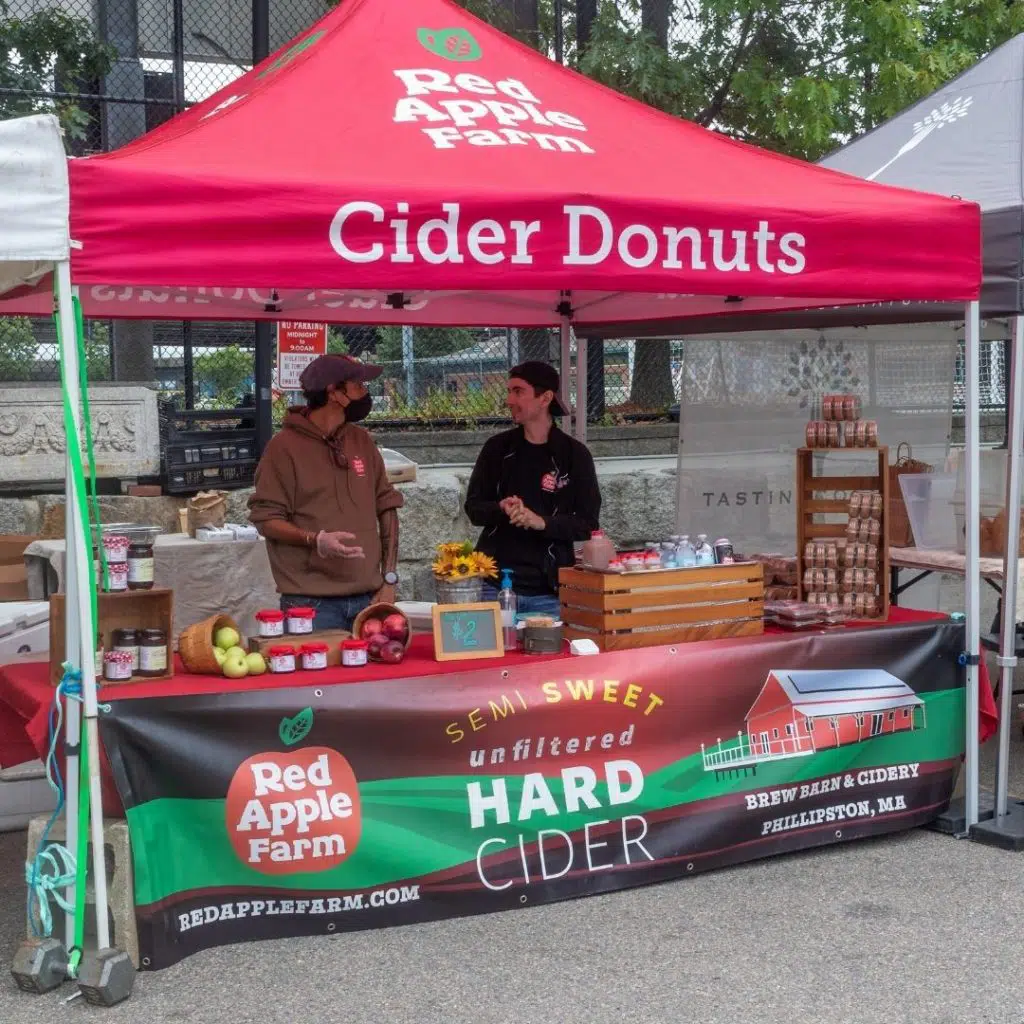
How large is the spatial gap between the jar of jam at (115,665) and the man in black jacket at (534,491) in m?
1.90

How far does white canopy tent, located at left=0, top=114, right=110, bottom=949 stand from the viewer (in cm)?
375

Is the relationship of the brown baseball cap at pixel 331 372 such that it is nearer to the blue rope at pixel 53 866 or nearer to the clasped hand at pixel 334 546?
the clasped hand at pixel 334 546

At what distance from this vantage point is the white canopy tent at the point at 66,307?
12.3 feet

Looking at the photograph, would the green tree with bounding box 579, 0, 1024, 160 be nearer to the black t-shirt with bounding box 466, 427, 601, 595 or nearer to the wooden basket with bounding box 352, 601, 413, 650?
the black t-shirt with bounding box 466, 427, 601, 595

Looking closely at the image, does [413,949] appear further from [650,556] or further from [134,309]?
[134,309]

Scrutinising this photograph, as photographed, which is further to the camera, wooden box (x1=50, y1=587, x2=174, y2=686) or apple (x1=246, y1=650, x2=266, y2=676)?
apple (x1=246, y1=650, x2=266, y2=676)

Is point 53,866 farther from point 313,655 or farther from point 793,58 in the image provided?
point 793,58


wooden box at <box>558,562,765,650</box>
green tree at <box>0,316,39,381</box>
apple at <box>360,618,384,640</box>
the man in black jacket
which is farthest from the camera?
green tree at <box>0,316,39,381</box>

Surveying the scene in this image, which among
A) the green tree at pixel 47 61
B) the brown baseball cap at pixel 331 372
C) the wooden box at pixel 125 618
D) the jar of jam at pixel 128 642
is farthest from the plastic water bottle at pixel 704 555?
the green tree at pixel 47 61

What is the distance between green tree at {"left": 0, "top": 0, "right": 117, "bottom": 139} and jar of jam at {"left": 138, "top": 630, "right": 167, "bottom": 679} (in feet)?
18.9

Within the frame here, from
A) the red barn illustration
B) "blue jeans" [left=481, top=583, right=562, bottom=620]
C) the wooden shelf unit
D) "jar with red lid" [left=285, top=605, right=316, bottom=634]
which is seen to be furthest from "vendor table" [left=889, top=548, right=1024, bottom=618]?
"jar with red lid" [left=285, top=605, right=316, bottom=634]

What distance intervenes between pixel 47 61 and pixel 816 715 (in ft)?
23.1

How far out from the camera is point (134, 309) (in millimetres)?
6438

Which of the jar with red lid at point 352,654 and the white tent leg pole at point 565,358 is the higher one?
the white tent leg pole at point 565,358
